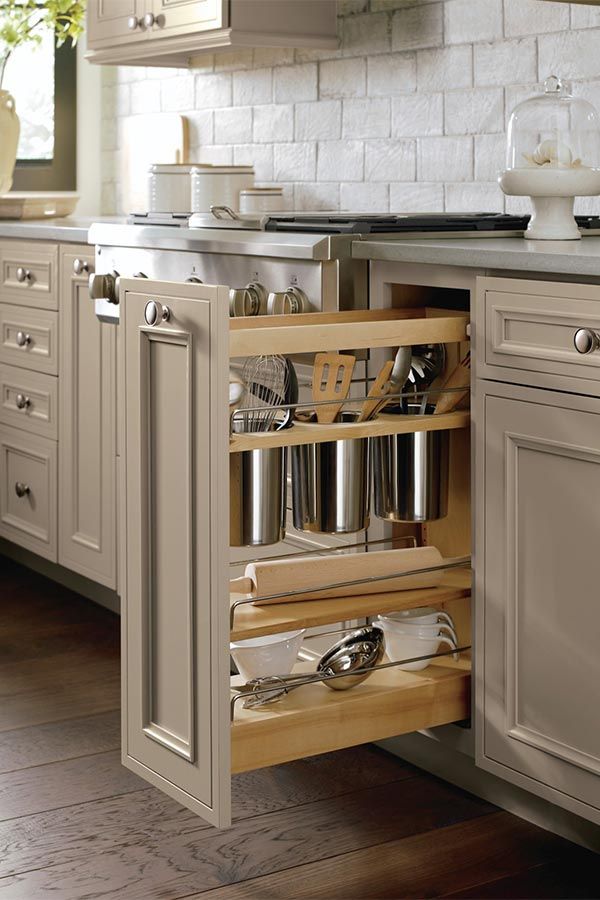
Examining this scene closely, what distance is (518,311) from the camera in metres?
1.80

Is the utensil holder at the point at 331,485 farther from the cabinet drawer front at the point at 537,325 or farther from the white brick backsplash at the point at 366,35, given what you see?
the white brick backsplash at the point at 366,35

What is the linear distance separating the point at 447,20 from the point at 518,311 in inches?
50.3

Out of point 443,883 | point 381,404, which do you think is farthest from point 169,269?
point 443,883

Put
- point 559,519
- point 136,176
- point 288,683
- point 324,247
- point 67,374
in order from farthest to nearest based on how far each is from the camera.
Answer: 1. point 136,176
2. point 67,374
3. point 324,247
4. point 288,683
5. point 559,519

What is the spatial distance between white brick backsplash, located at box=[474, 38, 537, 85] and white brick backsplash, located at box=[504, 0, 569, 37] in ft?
0.08

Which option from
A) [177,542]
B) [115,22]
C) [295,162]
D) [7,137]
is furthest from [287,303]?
[7,137]

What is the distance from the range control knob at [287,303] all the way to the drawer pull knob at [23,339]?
4.69 feet

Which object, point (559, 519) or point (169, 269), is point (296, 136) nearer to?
point (169, 269)

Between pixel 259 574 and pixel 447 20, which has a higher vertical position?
pixel 447 20

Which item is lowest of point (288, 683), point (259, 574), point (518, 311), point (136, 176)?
point (288, 683)

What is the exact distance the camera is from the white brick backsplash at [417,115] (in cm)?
288

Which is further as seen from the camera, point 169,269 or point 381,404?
point 169,269

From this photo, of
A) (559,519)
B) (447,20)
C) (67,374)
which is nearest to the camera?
(559,519)

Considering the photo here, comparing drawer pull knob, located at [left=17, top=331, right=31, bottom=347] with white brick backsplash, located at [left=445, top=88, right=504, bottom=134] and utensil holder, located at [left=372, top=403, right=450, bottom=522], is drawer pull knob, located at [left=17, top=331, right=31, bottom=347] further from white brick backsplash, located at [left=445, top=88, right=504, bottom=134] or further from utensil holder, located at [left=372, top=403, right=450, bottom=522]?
utensil holder, located at [left=372, top=403, right=450, bottom=522]
